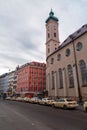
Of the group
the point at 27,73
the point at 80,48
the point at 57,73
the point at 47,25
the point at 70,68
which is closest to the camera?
the point at 80,48

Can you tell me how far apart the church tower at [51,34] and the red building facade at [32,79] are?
19693 millimetres

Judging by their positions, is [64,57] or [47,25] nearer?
[64,57]

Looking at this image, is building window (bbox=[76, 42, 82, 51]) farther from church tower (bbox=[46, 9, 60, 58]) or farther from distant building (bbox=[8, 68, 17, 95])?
distant building (bbox=[8, 68, 17, 95])

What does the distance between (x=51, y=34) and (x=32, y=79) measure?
25654 mm

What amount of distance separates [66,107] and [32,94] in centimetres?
4719

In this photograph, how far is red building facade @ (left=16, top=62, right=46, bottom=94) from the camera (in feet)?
216

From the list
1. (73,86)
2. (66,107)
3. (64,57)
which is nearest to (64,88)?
(73,86)

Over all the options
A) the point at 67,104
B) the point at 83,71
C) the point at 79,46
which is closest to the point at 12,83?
the point at 79,46

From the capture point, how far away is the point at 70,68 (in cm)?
3353

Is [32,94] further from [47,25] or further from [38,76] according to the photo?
[47,25]

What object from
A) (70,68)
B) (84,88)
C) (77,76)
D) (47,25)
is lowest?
(84,88)

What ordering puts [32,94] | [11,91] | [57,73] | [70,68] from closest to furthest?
[70,68]
[57,73]
[32,94]
[11,91]

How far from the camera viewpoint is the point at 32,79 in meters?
67.1

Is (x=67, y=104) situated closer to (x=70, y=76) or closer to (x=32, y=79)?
(x=70, y=76)
